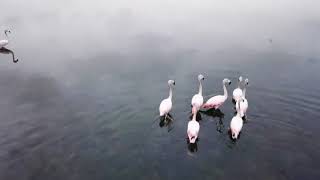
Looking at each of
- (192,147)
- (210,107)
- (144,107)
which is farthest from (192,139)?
(144,107)

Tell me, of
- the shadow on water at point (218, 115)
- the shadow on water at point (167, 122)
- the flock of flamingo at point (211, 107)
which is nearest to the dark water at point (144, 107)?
the shadow on water at point (218, 115)

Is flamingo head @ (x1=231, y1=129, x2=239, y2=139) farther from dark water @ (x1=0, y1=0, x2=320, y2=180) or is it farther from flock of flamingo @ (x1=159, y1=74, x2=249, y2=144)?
dark water @ (x1=0, y1=0, x2=320, y2=180)

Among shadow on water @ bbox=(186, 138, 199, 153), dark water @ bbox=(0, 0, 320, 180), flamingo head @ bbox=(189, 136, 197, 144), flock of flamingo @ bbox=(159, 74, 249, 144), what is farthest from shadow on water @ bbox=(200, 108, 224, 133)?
flamingo head @ bbox=(189, 136, 197, 144)

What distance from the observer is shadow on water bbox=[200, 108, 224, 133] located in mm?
20694

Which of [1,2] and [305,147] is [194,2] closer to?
[1,2]

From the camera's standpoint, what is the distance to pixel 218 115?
2239 cm

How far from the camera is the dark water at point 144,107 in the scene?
17.2 meters

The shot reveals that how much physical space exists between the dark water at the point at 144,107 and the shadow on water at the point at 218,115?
97 mm

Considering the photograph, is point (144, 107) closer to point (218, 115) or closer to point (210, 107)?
point (210, 107)

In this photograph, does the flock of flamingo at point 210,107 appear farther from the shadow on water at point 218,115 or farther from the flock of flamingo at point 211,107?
the shadow on water at point 218,115

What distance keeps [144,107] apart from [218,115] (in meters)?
4.01

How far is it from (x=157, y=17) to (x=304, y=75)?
21.5 m

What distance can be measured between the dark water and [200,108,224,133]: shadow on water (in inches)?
3.8

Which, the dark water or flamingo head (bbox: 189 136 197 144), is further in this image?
flamingo head (bbox: 189 136 197 144)
